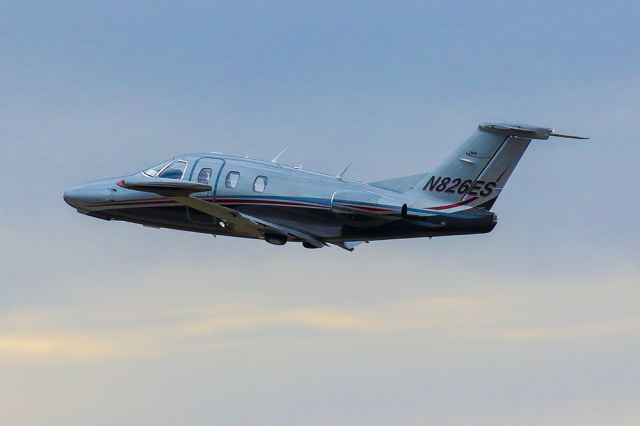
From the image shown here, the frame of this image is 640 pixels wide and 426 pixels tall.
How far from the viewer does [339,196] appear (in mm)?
56156

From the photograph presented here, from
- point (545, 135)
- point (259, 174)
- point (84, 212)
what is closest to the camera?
point (545, 135)

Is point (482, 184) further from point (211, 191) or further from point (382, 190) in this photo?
point (211, 191)

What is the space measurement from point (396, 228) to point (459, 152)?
3389mm

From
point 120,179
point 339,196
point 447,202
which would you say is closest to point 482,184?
point 447,202

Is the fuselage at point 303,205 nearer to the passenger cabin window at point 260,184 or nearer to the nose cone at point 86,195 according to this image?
the passenger cabin window at point 260,184

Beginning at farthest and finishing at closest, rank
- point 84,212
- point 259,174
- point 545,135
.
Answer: point 84,212 < point 259,174 < point 545,135

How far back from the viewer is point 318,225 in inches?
2232

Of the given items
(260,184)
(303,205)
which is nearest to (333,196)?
(303,205)

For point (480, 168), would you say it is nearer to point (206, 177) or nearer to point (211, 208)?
point (211, 208)

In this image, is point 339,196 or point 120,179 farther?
point 120,179

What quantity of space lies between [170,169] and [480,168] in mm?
11539

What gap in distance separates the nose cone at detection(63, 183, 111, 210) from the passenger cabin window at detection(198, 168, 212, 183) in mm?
4637

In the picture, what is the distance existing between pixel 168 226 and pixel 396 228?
30.4ft

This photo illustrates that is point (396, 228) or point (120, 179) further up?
point (120, 179)
